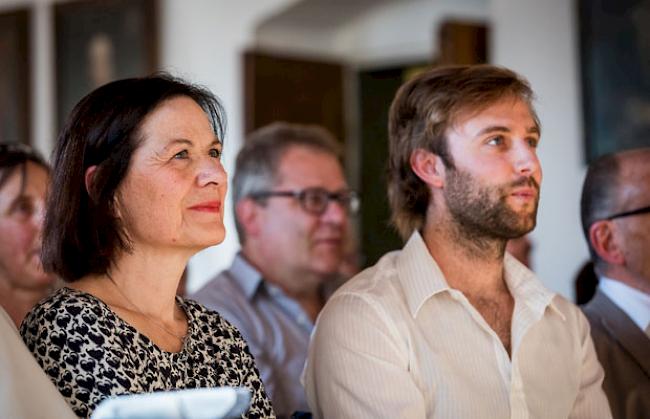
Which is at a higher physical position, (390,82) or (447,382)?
(390,82)

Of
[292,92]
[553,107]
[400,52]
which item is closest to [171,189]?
[553,107]

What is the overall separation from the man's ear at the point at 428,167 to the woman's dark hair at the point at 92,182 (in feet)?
3.16

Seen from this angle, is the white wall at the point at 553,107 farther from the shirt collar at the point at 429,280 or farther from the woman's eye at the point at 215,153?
the woman's eye at the point at 215,153

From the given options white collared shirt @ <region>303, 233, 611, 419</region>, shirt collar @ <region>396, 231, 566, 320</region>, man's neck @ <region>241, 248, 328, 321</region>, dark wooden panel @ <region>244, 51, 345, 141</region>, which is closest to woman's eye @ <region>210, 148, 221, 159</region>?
white collared shirt @ <region>303, 233, 611, 419</region>

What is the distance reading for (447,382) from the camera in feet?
8.78

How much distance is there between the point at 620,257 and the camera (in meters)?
3.49

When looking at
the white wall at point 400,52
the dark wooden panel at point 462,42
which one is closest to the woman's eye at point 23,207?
the white wall at point 400,52

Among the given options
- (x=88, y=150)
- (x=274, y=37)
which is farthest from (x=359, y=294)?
(x=274, y=37)

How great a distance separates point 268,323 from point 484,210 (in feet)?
3.78

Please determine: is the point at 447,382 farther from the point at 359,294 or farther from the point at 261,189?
the point at 261,189

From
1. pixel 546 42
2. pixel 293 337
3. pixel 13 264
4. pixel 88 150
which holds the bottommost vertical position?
pixel 293 337

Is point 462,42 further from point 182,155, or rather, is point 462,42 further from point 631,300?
point 182,155

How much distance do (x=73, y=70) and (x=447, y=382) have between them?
20.8ft

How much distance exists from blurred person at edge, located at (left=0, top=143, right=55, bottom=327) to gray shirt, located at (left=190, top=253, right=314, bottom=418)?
585mm
